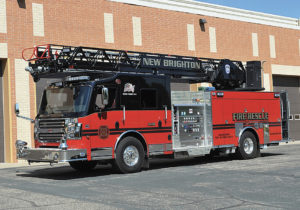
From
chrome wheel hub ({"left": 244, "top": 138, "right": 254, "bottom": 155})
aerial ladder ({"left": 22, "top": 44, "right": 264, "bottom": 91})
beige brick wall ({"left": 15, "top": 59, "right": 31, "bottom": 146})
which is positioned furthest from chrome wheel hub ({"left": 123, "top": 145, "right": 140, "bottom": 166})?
beige brick wall ({"left": 15, "top": 59, "right": 31, "bottom": 146})

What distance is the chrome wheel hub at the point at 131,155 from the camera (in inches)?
519

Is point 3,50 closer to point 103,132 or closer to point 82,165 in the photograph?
point 82,165

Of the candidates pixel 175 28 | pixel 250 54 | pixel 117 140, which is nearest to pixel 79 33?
pixel 175 28

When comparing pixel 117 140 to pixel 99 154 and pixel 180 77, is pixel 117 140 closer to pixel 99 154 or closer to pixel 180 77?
pixel 99 154

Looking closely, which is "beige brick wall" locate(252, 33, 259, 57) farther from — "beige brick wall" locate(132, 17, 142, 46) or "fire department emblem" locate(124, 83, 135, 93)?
"fire department emblem" locate(124, 83, 135, 93)

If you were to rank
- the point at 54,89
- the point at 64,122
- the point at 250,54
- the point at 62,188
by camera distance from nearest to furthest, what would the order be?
the point at 62,188, the point at 64,122, the point at 54,89, the point at 250,54

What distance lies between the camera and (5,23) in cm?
1945

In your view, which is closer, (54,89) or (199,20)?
(54,89)

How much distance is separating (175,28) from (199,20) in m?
1.91

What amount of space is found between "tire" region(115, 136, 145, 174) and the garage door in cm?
1886

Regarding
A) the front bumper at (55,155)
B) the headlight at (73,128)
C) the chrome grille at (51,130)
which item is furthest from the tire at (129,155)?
the chrome grille at (51,130)

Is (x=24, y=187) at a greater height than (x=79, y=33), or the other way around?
(x=79, y=33)

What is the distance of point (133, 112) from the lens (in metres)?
13.5

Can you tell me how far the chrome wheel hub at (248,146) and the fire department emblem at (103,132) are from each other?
598 centimetres
